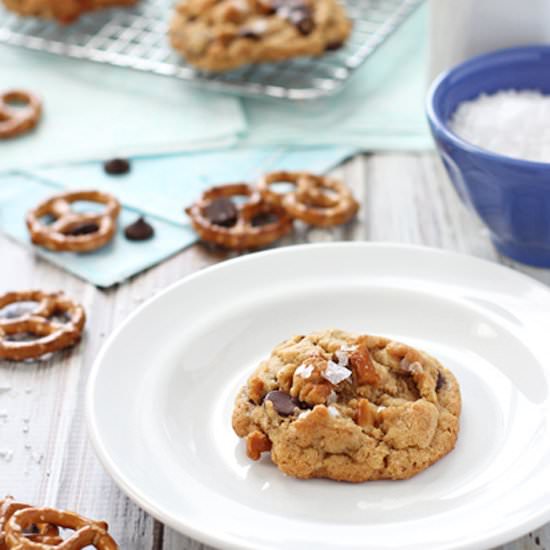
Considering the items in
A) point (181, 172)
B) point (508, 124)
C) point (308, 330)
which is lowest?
point (181, 172)

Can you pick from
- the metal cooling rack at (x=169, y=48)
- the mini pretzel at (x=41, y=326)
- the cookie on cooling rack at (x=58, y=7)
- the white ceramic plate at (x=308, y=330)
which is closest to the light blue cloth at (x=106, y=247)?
the mini pretzel at (x=41, y=326)

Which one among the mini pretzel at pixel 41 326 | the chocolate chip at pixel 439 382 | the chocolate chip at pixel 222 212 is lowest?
the chocolate chip at pixel 222 212

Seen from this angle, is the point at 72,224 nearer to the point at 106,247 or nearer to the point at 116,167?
the point at 106,247

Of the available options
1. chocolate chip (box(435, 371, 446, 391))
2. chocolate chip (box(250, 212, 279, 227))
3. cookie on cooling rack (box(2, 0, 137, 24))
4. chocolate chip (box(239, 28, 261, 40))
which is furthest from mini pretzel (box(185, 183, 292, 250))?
cookie on cooling rack (box(2, 0, 137, 24))

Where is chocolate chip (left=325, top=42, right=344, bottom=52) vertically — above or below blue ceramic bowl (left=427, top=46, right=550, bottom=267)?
below

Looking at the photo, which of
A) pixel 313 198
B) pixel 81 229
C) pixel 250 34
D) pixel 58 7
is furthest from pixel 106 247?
pixel 58 7

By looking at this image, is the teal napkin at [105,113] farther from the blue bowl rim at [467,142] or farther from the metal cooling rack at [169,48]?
the blue bowl rim at [467,142]

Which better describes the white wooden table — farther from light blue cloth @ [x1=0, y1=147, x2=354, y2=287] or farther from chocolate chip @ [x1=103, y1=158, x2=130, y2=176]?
chocolate chip @ [x1=103, y1=158, x2=130, y2=176]
